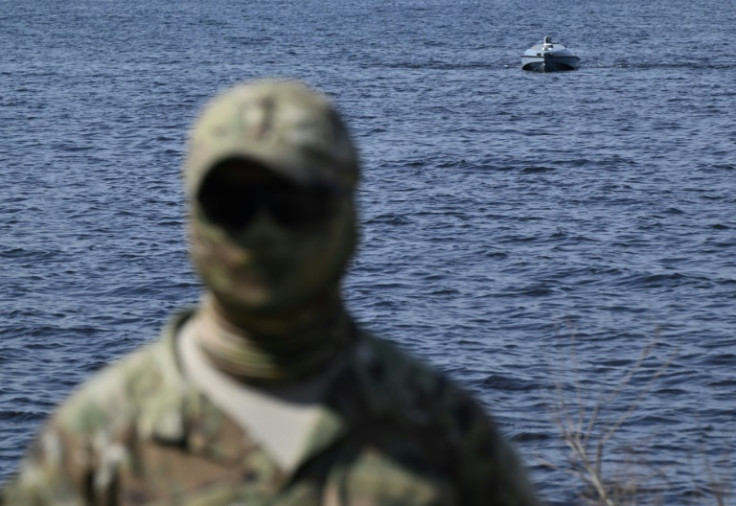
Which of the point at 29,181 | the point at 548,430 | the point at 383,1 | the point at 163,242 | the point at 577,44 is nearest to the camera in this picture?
the point at 548,430

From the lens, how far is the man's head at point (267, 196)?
9.98 ft

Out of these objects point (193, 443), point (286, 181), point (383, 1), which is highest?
point (286, 181)

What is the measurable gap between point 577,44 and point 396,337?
7588 cm

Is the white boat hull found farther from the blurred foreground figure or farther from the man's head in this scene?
the man's head

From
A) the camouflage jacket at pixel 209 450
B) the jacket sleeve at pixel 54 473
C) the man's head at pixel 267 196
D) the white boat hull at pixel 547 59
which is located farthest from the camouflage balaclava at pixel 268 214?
the white boat hull at pixel 547 59

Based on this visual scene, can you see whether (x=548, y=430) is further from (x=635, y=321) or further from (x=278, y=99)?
(x=278, y=99)

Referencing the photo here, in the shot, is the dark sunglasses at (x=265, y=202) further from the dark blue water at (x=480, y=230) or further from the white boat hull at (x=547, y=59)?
the white boat hull at (x=547, y=59)

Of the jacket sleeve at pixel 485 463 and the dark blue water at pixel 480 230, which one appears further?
the dark blue water at pixel 480 230

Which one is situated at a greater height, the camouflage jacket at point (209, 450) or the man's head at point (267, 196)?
the man's head at point (267, 196)

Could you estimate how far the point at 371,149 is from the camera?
55344 millimetres

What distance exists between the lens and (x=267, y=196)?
10.2ft

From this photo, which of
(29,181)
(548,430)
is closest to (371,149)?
(29,181)

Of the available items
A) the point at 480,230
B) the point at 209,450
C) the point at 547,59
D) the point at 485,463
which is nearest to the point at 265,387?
the point at 209,450

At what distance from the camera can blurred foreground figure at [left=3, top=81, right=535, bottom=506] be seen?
3.08 meters
